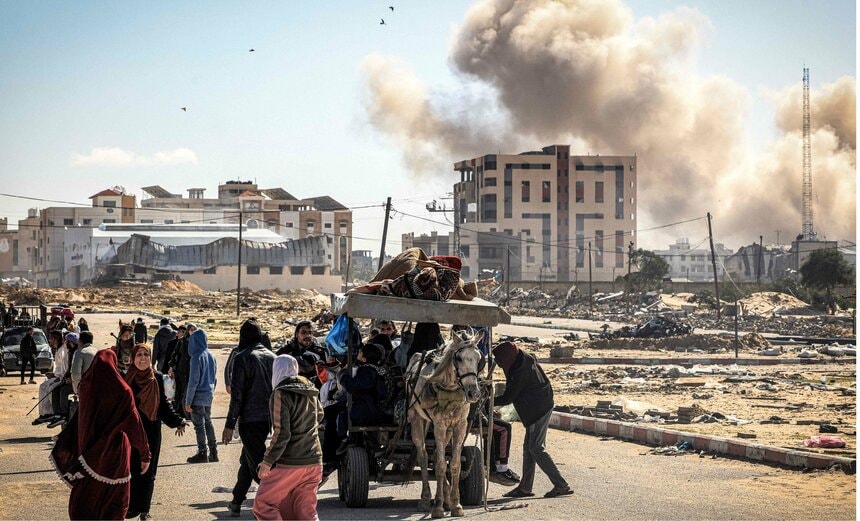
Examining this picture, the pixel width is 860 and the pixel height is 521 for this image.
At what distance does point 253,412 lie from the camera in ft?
30.2

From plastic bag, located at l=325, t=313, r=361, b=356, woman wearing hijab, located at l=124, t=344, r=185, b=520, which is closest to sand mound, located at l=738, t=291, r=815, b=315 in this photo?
plastic bag, located at l=325, t=313, r=361, b=356

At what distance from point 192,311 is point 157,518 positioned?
179 feet

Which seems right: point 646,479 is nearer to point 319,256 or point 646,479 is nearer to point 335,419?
point 335,419

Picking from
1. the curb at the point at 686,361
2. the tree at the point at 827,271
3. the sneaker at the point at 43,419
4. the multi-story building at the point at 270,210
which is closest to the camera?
→ the sneaker at the point at 43,419

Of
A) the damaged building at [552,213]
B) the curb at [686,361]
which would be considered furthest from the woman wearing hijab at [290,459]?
the damaged building at [552,213]

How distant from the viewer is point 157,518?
917cm

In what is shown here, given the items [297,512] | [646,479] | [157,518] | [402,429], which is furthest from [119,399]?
[646,479]

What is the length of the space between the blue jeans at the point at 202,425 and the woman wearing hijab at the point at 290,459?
524 cm

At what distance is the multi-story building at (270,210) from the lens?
144 meters

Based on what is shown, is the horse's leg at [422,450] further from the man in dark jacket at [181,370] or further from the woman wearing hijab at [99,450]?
the man in dark jacket at [181,370]

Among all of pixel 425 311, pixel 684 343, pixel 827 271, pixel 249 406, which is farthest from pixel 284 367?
pixel 827 271

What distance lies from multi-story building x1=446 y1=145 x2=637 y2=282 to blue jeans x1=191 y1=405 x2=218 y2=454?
11770 cm

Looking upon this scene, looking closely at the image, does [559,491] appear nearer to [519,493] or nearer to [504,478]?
[519,493]

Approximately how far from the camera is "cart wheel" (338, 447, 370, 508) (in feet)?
32.2
